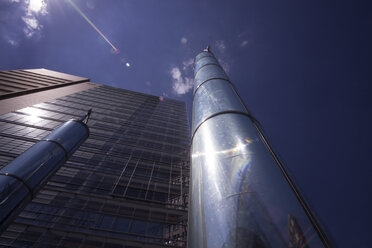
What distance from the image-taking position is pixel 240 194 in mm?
1119

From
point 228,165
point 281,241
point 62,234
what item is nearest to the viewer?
point 281,241

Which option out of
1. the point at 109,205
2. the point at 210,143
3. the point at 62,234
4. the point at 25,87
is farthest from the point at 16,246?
the point at 25,87

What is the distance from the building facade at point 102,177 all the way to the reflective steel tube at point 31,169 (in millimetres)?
1350

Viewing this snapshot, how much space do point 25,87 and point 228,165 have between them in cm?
2217

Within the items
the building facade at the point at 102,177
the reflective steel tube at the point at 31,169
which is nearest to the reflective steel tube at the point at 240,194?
the reflective steel tube at the point at 31,169

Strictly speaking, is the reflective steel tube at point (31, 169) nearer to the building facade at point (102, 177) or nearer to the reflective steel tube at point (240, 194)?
the building facade at point (102, 177)

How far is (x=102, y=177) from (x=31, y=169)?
1067 cm

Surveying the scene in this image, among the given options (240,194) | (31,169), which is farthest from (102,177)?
(240,194)

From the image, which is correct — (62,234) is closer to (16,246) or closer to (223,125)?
(16,246)

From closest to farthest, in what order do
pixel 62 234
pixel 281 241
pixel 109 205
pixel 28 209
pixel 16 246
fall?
pixel 281 241 < pixel 16 246 < pixel 62 234 < pixel 28 209 < pixel 109 205

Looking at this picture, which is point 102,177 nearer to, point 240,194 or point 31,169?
point 31,169

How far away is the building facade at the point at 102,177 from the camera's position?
918 centimetres

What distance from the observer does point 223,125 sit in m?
1.70

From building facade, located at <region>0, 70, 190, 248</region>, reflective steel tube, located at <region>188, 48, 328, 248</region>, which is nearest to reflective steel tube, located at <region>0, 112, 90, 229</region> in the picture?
building facade, located at <region>0, 70, 190, 248</region>
